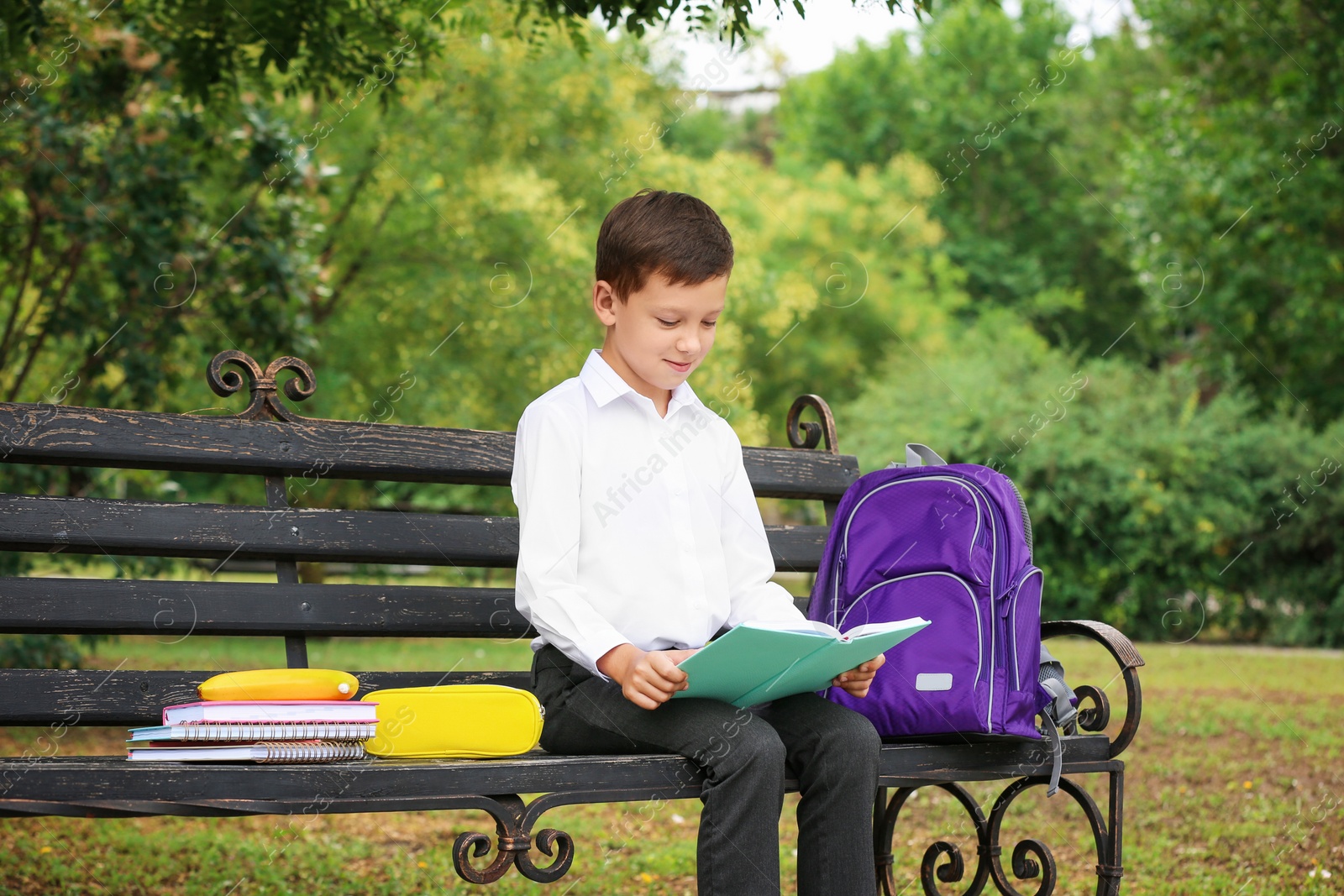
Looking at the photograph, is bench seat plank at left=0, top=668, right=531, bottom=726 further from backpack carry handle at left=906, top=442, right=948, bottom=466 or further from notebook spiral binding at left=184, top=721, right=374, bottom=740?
backpack carry handle at left=906, top=442, right=948, bottom=466

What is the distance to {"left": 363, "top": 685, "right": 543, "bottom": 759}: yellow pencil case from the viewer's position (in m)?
2.37

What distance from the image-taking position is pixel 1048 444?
12.1m

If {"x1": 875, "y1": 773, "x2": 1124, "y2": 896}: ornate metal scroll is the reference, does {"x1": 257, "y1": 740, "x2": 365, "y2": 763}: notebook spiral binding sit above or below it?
above

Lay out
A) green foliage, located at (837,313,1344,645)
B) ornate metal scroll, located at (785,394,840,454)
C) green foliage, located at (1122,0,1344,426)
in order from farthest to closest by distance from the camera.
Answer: green foliage, located at (837,313,1344,645)
green foliage, located at (1122,0,1344,426)
ornate metal scroll, located at (785,394,840,454)

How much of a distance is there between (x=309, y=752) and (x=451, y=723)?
274mm

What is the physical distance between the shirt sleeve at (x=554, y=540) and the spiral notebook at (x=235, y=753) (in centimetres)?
47

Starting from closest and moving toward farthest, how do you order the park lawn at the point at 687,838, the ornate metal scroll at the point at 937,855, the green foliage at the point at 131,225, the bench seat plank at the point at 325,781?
the bench seat plank at the point at 325,781 → the ornate metal scroll at the point at 937,855 → the park lawn at the point at 687,838 → the green foliage at the point at 131,225

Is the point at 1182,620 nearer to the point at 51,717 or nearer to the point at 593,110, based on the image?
the point at 593,110

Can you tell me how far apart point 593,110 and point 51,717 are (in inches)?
398

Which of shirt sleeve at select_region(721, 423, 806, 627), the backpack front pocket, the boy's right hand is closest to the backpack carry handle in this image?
the backpack front pocket

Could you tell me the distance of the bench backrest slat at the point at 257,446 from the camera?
2688 millimetres

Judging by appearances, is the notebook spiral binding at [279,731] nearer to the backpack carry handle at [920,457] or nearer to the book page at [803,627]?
the book page at [803,627]

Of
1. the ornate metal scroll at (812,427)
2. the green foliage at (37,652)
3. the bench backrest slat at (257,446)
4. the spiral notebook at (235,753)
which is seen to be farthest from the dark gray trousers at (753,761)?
the green foliage at (37,652)

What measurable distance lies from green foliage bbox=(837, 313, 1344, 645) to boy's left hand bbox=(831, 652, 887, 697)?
365 inches
